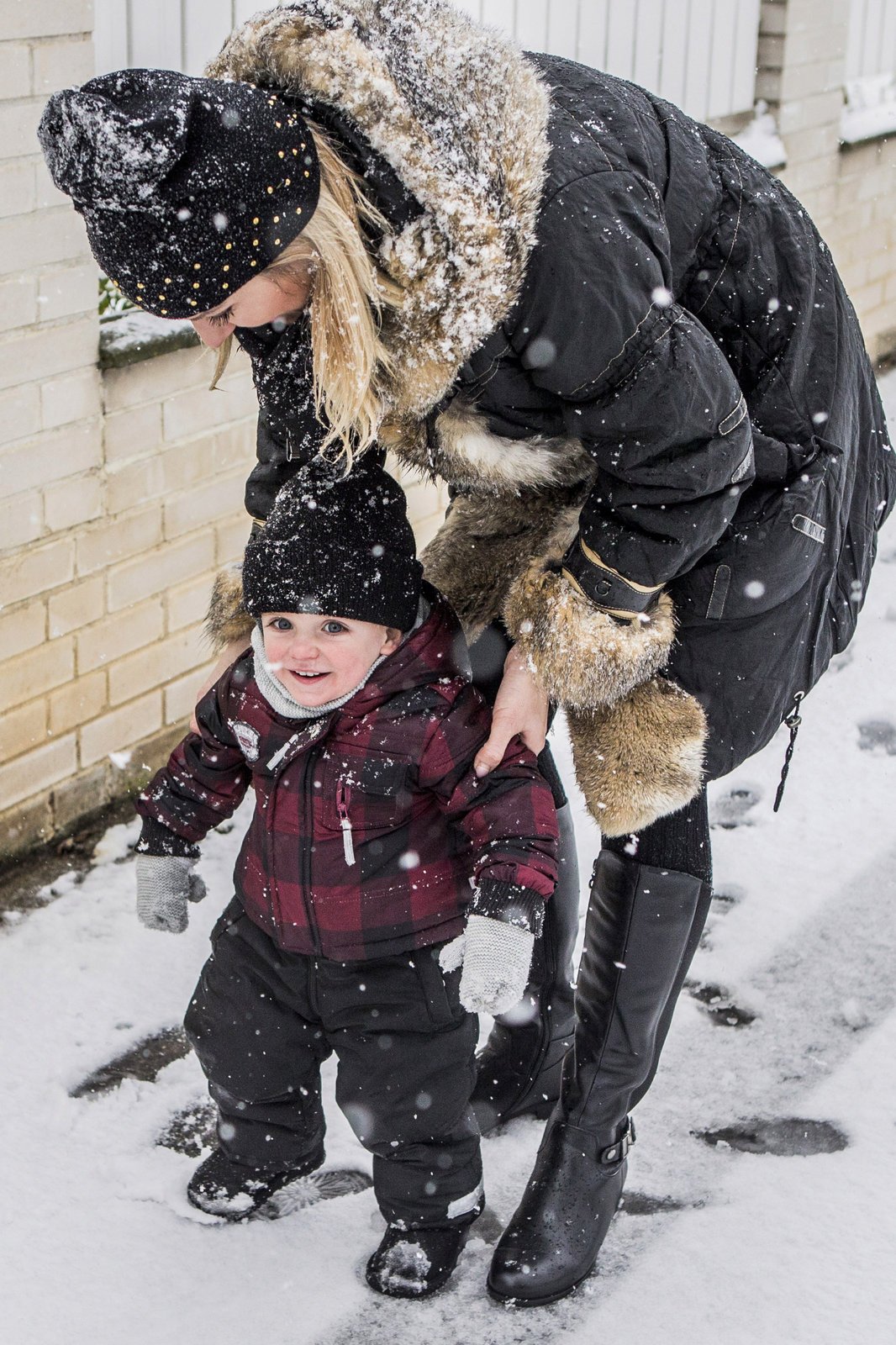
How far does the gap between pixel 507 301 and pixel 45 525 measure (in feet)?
5.89

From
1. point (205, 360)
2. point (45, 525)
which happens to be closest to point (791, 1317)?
point (45, 525)

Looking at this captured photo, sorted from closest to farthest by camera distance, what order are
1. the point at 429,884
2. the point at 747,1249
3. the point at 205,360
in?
the point at 429,884, the point at 747,1249, the point at 205,360

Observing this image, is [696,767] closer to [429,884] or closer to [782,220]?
[429,884]

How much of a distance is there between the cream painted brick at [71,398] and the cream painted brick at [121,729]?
738mm

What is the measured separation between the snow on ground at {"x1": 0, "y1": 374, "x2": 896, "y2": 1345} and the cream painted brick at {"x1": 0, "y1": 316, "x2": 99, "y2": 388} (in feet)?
3.71

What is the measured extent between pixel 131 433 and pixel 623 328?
1.94 m

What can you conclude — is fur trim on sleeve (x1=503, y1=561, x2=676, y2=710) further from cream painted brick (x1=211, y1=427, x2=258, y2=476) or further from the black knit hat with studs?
cream painted brick (x1=211, y1=427, x2=258, y2=476)

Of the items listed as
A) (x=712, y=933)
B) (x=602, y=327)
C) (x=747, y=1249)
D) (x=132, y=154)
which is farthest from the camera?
(x=712, y=933)

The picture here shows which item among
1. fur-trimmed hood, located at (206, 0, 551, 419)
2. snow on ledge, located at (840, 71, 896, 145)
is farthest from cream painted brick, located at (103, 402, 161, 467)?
snow on ledge, located at (840, 71, 896, 145)

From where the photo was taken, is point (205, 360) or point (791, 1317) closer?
point (791, 1317)

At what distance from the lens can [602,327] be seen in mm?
1727

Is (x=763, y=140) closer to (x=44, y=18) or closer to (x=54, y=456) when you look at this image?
(x=44, y=18)

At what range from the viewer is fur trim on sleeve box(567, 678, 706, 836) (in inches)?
82.4

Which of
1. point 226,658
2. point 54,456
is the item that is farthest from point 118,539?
point 226,658
